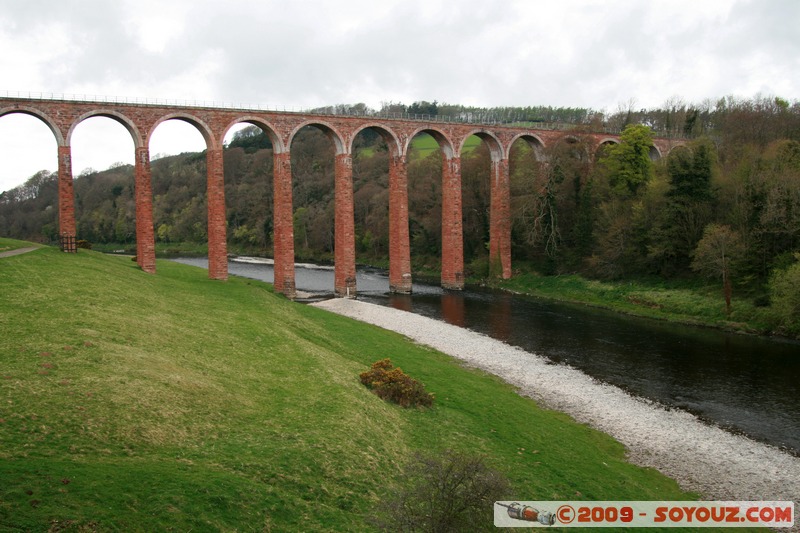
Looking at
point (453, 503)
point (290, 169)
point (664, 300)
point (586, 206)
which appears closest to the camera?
point (453, 503)

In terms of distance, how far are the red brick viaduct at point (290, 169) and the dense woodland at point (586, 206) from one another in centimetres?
296

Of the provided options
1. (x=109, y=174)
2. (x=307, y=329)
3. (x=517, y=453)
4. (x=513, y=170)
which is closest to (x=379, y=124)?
(x=513, y=170)

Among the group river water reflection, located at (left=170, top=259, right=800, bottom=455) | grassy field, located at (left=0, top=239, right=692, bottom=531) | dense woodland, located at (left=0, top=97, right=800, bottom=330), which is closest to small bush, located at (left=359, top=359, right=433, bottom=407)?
grassy field, located at (left=0, top=239, right=692, bottom=531)

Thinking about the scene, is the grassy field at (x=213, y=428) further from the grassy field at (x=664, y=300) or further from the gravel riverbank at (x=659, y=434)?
the grassy field at (x=664, y=300)

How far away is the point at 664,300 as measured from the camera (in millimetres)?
40281

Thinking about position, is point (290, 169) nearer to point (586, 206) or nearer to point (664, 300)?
point (586, 206)

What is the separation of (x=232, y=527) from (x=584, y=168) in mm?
53879

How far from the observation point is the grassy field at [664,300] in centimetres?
3428

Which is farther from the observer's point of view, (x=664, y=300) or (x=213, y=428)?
(x=664, y=300)

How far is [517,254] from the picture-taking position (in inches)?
2442

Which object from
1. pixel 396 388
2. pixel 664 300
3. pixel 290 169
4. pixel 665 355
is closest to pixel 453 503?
pixel 396 388

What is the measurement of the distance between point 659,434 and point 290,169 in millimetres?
37048

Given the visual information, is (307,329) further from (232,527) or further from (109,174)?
(109,174)

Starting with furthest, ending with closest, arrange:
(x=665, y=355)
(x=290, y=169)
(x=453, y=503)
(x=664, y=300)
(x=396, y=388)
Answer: (x=290, y=169)
(x=664, y=300)
(x=665, y=355)
(x=396, y=388)
(x=453, y=503)
